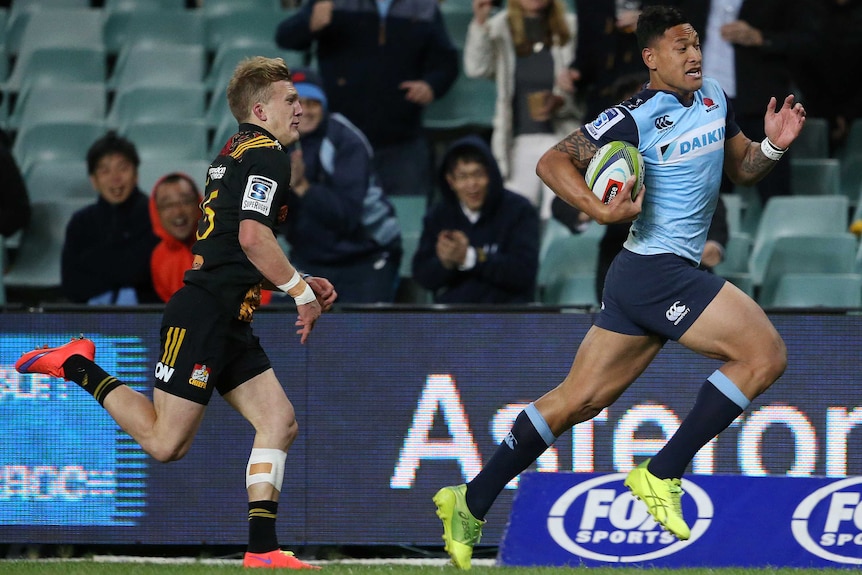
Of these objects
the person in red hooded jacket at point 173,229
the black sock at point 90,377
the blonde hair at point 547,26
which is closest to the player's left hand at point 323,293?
the black sock at point 90,377

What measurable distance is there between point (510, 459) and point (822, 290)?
382 centimetres

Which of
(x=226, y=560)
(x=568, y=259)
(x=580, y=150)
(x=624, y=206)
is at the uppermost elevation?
(x=580, y=150)

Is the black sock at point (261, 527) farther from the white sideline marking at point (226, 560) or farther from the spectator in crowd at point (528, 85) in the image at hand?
the spectator in crowd at point (528, 85)

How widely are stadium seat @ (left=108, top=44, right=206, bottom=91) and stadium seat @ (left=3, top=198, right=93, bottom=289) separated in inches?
77.0

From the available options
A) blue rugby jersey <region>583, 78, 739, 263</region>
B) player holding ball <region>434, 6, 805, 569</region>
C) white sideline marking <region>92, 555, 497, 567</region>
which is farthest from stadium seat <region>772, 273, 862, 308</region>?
blue rugby jersey <region>583, 78, 739, 263</region>

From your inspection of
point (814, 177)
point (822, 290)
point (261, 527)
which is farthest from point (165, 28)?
point (261, 527)

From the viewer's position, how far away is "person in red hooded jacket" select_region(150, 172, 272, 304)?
8.32m

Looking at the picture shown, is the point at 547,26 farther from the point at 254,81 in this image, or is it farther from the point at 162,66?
the point at 254,81

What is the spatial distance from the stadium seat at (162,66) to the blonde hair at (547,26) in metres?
3.13

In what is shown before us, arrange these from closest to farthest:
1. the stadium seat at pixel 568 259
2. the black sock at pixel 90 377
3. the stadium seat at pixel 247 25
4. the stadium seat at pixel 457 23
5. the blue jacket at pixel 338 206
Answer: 1. the black sock at pixel 90 377
2. the blue jacket at pixel 338 206
3. the stadium seat at pixel 568 259
4. the stadium seat at pixel 457 23
5. the stadium seat at pixel 247 25

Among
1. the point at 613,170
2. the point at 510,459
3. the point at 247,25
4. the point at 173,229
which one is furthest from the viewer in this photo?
the point at 247,25

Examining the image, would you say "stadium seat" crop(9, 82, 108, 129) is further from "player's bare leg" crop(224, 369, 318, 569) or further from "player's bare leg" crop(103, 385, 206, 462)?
"player's bare leg" crop(224, 369, 318, 569)

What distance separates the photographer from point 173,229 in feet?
27.3

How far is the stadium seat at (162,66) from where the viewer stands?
1159cm
